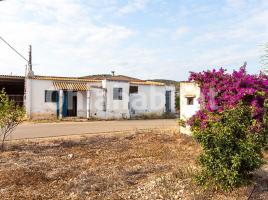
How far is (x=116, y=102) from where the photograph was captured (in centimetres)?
3130

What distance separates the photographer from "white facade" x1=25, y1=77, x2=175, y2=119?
27922 mm

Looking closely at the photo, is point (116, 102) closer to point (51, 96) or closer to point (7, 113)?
point (51, 96)

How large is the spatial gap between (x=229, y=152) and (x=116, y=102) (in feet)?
82.5

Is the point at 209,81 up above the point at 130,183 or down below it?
above

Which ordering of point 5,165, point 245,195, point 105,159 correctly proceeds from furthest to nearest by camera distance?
1. point 105,159
2. point 5,165
3. point 245,195

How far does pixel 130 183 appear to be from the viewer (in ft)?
24.2

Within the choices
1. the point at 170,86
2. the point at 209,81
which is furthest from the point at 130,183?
the point at 170,86

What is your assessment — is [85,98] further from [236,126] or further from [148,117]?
[236,126]

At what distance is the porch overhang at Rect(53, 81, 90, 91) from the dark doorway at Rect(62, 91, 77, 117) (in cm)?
82

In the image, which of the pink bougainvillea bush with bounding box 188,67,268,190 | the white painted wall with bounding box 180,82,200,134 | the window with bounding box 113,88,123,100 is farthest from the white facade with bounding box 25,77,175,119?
the pink bougainvillea bush with bounding box 188,67,268,190

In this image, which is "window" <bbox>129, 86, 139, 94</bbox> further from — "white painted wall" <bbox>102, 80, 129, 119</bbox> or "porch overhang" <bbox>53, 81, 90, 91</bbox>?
"porch overhang" <bbox>53, 81, 90, 91</bbox>

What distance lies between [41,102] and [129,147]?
17039 mm

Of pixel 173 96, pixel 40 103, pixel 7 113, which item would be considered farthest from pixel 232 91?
pixel 173 96

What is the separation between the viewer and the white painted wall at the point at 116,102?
30731 mm
